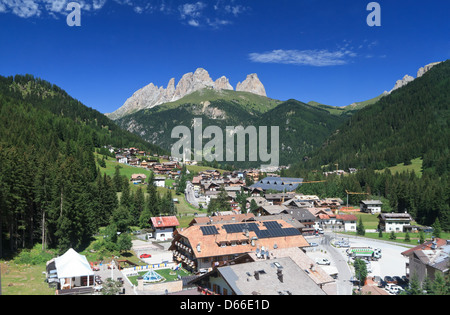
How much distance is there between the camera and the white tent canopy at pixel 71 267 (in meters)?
32.3

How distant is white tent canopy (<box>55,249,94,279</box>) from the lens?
32312 millimetres

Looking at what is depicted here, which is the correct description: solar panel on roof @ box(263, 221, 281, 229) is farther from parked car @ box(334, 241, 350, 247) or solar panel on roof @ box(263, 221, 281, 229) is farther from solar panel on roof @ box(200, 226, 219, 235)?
parked car @ box(334, 241, 350, 247)

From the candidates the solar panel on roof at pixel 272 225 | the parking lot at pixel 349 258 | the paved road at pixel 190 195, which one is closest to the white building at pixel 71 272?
the parking lot at pixel 349 258

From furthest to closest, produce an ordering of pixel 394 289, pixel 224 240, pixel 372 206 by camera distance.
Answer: pixel 372 206 < pixel 224 240 < pixel 394 289

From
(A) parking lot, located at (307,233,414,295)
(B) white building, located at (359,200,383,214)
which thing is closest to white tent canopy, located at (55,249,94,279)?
(A) parking lot, located at (307,233,414,295)

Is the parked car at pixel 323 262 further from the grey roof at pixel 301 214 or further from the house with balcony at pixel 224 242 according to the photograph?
the grey roof at pixel 301 214

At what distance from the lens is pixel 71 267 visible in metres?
32.9

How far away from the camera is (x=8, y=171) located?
1663 inches

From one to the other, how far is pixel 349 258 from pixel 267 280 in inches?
1507

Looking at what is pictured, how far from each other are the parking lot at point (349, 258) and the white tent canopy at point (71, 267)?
2658cm

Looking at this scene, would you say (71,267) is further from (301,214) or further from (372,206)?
(372,206)

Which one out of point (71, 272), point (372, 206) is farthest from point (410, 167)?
point (71, 272)
